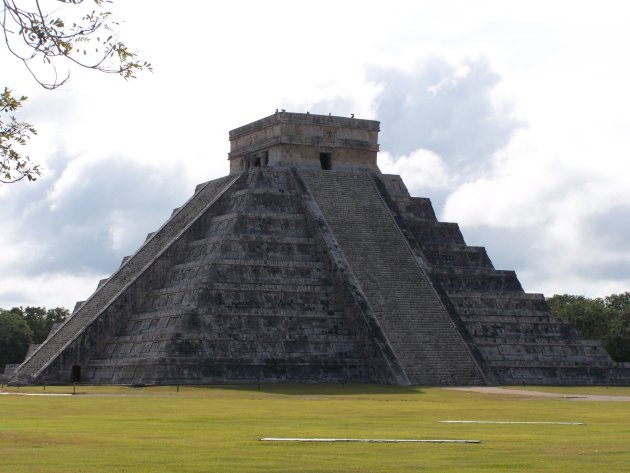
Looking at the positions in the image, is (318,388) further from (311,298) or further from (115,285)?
(115,285)

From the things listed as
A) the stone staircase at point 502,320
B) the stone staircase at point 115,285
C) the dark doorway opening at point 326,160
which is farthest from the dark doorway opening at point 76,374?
the dark doorway opening at point 326,160

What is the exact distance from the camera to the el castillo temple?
4362cm

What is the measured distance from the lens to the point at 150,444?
17234 mm

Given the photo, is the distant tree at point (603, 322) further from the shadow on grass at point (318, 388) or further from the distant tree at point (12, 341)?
the distant tree at point (12, 341)

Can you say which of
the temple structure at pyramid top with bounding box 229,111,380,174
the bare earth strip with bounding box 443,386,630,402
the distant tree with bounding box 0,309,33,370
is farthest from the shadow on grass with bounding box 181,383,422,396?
the distant tree with bounding box 0,309,33,370

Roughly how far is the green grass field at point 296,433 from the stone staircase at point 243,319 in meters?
7.46

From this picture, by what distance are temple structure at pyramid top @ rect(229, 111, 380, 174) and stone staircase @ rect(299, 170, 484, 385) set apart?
78 centimetres

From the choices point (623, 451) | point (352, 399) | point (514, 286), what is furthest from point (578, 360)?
point (623, 451)

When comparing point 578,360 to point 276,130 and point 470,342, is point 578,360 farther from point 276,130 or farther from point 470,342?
point 276,130

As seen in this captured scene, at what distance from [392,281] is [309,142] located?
8.11 m

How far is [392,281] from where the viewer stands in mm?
47625

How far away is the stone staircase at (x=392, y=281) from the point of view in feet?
145

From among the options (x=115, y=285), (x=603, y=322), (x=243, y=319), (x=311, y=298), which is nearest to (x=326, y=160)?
(x=311, y=298)

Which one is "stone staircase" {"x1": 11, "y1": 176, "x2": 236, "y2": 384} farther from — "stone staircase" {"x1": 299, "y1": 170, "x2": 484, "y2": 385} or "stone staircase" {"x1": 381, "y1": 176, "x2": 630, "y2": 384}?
"stone staircase" {"x1": 381, "y1": 176, "x2": 630, "y2": 384}
